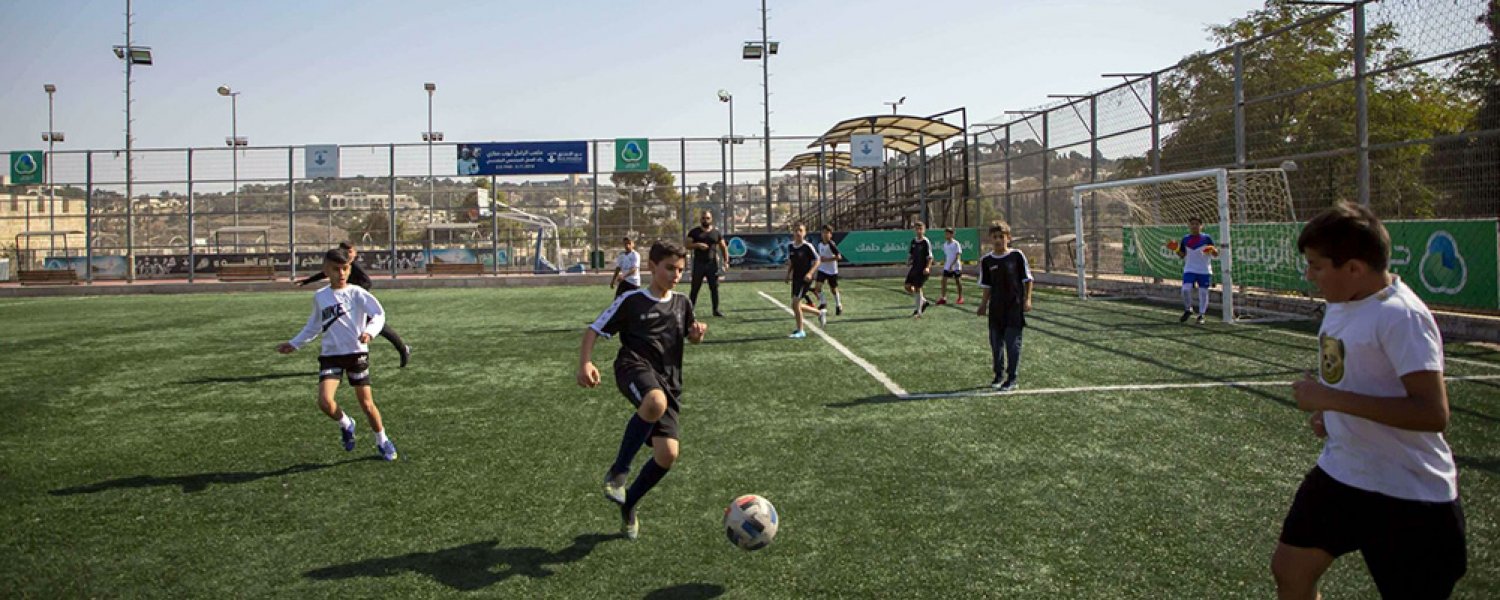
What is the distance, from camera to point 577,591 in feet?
13.4

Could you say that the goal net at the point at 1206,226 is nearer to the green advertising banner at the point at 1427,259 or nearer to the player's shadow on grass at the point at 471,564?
the green advertising banner at the point at 1427,259

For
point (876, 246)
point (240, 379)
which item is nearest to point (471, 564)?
point (240, 379)

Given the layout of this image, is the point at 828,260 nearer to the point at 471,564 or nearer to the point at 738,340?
the point at 738,340

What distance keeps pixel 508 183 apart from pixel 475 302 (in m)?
10.8

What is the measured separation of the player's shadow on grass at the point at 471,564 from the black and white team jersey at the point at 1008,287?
5.51 meters

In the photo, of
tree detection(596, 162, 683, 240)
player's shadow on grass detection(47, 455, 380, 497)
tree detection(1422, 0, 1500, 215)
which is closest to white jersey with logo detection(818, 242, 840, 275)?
tree detection(1422, 0, 1500, 215)

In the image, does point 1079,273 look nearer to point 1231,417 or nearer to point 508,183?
point 1231,417

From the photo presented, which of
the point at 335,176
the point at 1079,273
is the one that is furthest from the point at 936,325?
the point at 335,176

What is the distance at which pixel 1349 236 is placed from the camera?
2625 mm

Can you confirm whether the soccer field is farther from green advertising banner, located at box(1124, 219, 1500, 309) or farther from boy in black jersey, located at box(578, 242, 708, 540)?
green advertising banner, located at box(1124, 219, 1500, 309)

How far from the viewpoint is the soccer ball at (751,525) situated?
14.6ft

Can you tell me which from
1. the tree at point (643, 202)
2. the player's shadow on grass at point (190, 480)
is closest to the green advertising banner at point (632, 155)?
the tree at point (643, 202)

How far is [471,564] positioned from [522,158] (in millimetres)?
28327

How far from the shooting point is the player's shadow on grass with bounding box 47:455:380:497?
5992mm
